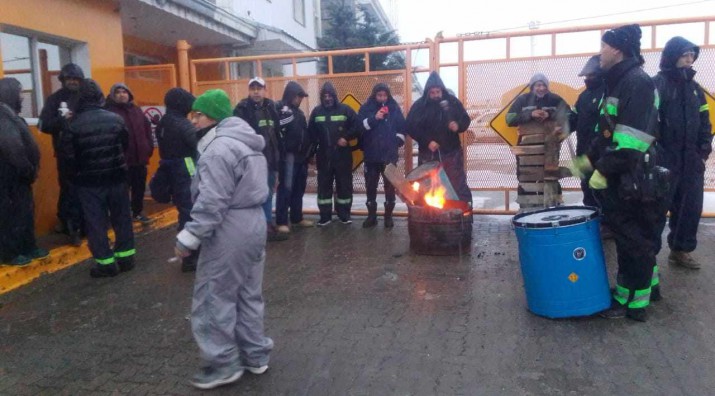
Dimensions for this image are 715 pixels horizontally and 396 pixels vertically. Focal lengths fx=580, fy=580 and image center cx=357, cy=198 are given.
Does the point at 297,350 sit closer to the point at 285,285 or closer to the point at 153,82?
the point at 285,285

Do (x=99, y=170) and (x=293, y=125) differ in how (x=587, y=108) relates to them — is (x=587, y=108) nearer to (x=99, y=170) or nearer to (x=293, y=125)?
(x=293, y=125)

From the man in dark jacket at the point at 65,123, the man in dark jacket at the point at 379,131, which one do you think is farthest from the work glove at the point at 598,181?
the man in dark jacket at the point at 65,123

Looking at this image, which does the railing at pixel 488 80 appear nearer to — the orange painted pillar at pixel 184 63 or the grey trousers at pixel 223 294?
the orange painted pillar at pixel 184 63

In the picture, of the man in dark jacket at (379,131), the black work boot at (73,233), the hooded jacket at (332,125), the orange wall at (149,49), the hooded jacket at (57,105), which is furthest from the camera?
the orange wall at (149,49)

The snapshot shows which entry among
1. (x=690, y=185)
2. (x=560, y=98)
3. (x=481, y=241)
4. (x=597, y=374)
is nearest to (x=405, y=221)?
(x=481, y=241)

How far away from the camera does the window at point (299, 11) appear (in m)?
18.9

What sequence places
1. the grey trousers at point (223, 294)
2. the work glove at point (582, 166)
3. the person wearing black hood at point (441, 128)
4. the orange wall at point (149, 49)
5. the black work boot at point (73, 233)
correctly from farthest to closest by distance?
the orange wall at point (149, 49) → the person wearing black hood at point (441, 128) → the black work boot at point (73, 233) → the work glove at point (582, 166) → the grey trousers at point (223, 294)

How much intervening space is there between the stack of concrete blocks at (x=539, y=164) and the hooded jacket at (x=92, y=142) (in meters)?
4.55

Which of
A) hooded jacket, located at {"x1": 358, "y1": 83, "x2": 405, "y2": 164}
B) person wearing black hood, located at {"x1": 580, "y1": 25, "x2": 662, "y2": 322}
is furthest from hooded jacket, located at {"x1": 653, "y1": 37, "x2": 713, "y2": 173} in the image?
hooded jacket, located at {"x1": 358, "y1": 83, "x2": 405, "y2": 164}

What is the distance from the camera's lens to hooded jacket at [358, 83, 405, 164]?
753cm

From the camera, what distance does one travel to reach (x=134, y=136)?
24.3 ft

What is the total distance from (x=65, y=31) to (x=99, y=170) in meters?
2.76

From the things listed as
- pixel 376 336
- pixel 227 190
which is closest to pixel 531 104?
pixel 376 336

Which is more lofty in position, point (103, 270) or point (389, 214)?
point (389, 214)
